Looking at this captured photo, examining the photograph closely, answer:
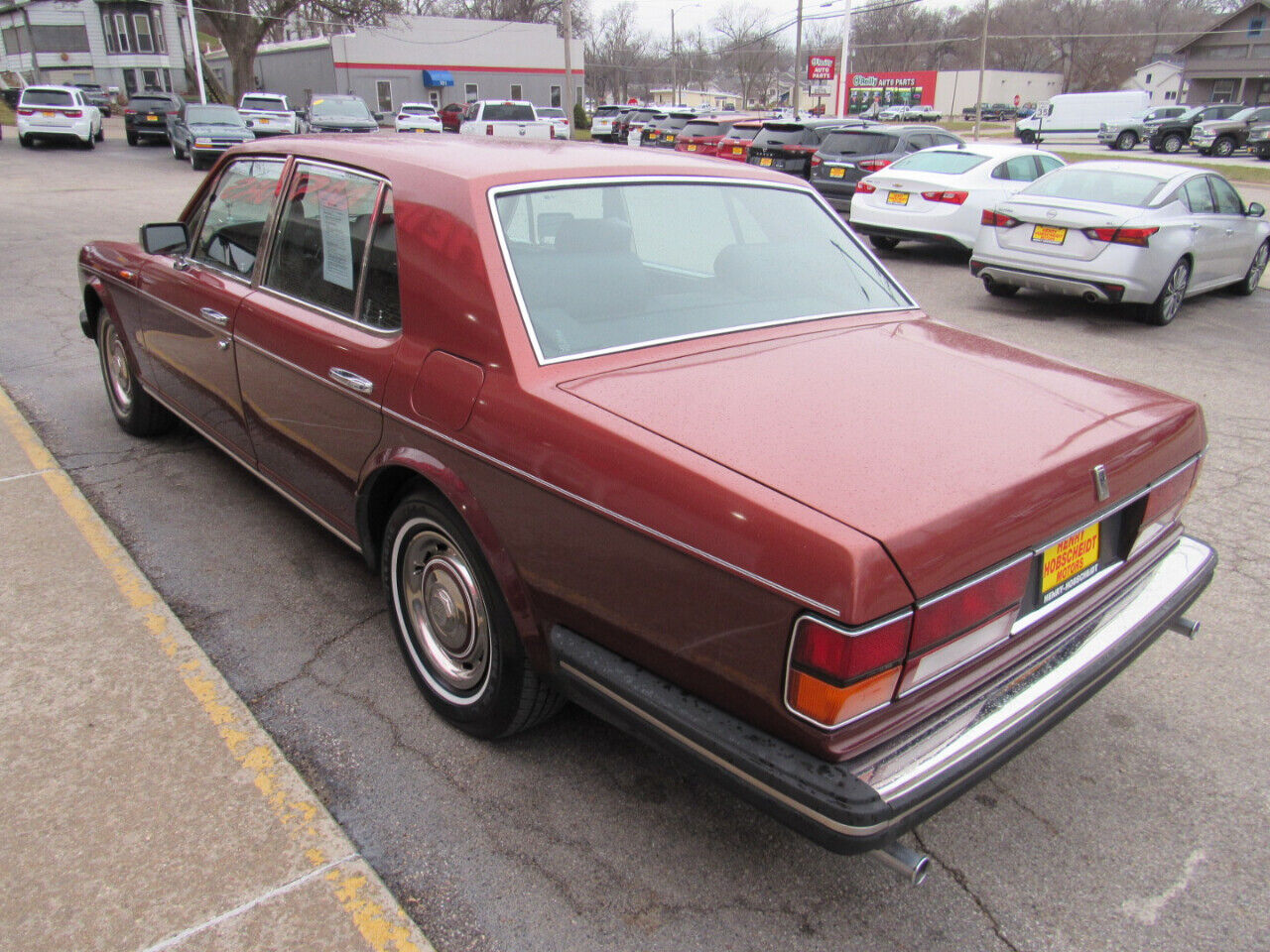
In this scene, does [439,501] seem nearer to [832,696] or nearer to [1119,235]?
[832,696]

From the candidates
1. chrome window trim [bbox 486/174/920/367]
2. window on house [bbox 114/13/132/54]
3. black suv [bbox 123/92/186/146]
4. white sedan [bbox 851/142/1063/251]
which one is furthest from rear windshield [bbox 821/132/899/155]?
window on house [bbox 114/13/132/54]

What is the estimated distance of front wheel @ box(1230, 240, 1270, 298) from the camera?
1037 cm

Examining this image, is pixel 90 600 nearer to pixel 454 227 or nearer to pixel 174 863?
pixel 174 863

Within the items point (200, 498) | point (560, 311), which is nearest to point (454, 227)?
point (560, 311)

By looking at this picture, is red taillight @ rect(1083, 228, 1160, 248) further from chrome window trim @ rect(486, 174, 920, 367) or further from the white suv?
the white suv

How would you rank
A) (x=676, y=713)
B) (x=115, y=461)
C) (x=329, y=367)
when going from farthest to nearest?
1. (x=115, y=461)
2. (x=329, y=367)
3. (x=676, y=713)

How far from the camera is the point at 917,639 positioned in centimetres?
189

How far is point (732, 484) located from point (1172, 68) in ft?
297

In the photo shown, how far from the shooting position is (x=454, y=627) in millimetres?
2814

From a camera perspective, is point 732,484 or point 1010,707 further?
point 1010,707

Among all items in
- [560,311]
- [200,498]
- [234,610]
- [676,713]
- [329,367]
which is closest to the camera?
[676,713]

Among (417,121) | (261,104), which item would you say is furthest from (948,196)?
(417,121)

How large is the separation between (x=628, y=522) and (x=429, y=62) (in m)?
53.5

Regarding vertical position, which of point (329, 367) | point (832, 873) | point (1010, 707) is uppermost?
point (329, 367)
